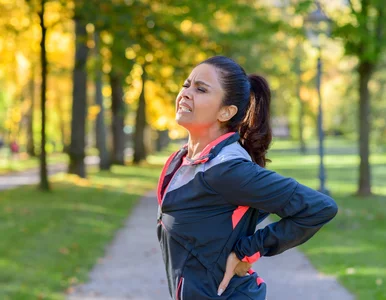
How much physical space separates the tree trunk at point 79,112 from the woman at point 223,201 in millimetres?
19289

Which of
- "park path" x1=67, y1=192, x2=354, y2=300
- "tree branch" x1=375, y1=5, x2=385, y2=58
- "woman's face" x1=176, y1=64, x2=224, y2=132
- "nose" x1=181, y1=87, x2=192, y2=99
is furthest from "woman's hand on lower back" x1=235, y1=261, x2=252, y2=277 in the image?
"tree branch" x1=375, y1=5, x2=385, y2=58

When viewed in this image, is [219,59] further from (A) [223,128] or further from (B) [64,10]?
(B) [64,10]

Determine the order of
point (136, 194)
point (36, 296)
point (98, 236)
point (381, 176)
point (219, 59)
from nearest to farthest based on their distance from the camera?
point (219, 59) < point (36, 296) < point (98, 236) < point (136, 194) < point (381, 176)

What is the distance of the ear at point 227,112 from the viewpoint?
9.70 ft

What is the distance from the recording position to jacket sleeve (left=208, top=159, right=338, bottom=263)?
273 centimetres

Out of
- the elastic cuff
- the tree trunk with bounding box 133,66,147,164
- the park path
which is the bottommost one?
the tree trunk with bounding box 133,66,147,164

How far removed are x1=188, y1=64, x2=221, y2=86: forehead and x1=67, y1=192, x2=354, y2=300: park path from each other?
5113mm

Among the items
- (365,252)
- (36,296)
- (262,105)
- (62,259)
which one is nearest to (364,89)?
(365,252)

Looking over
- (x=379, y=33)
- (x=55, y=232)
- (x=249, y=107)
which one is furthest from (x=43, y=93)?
(x=249, y=107)

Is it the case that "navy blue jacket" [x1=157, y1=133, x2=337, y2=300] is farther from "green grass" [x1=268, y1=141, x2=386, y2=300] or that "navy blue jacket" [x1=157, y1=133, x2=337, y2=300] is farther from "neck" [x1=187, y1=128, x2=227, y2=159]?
"green grass" [x1=268, y1=141, x2=386, y2=300]

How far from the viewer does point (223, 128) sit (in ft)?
9.91

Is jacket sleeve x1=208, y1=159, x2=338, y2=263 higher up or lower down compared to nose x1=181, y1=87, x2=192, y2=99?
lower down

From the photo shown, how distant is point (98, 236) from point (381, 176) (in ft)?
63.4

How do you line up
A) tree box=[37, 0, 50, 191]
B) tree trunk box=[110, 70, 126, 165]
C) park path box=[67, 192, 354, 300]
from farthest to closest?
1. tree trunk box=[110, 70, 126, 165]
2. tree box=[37, 0, 50, 191]
3. park path box=[67, 192, 354, 300]
